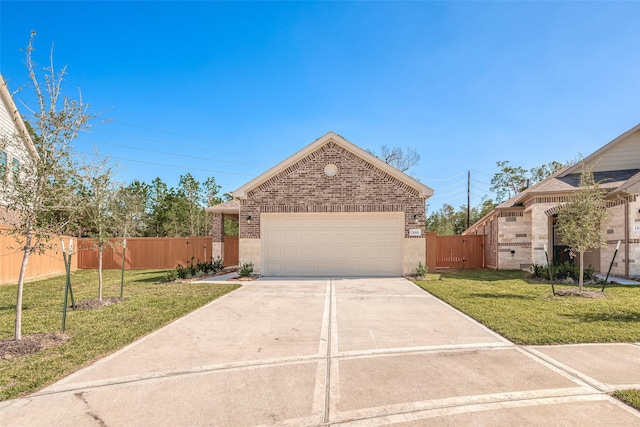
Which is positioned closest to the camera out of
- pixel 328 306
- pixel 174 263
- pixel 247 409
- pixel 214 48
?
pixel 247 409

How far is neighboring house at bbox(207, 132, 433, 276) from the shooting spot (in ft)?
44.9

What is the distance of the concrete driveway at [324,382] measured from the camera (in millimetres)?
3096

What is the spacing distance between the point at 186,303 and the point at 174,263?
1213cm

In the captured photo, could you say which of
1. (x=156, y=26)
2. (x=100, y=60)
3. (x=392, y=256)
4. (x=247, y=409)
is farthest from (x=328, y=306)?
(x=100, y=60)

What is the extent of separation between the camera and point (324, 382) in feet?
12.6

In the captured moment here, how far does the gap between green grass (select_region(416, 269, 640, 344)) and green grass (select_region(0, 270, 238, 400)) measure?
6137 mm

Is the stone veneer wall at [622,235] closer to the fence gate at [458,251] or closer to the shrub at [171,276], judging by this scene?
the fence gate at [458,251]

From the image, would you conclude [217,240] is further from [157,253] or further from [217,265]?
[157,253]

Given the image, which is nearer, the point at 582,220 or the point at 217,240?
the point at 582,220

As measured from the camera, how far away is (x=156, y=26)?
12.7 metres

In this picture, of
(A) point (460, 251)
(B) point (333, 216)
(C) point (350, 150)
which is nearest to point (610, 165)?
(A) point (460, 251)

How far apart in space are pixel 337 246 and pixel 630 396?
35.2 feet

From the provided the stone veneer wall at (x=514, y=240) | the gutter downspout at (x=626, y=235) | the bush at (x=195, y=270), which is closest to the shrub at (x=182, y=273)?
the bush at (x=195, y=270)

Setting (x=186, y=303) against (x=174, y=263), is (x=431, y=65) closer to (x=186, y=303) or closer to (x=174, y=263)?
(x=186, y=303)
